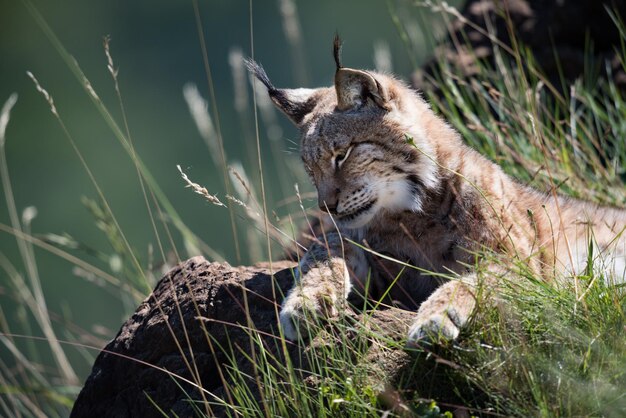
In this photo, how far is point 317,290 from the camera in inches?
118

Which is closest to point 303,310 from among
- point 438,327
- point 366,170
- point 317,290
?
point 317,290

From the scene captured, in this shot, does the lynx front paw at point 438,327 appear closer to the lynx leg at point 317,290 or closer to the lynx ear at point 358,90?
the lynx leg at point 317,290

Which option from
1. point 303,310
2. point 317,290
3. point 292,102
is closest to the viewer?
point 303,310

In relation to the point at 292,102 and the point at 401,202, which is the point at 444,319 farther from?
the point at 292,102

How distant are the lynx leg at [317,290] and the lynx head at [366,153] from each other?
145mm

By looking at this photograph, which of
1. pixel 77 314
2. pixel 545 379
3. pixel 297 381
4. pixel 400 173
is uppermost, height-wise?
pixel 400 173

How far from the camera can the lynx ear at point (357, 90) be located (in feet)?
10.9

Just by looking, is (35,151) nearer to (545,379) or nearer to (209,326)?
(209,326)

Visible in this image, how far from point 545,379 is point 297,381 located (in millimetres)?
681

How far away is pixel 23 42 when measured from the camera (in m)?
15.4

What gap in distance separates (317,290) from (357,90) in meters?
0.81

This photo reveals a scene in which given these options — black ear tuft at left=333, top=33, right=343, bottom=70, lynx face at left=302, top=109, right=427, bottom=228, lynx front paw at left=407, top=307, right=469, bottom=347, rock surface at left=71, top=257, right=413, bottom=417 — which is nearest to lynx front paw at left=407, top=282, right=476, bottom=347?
lynx front paw at left=407, top=307, right=469, bottom=347

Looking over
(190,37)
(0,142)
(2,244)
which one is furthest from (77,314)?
(0,142)

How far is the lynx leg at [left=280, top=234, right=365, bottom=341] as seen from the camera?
2854 mm
